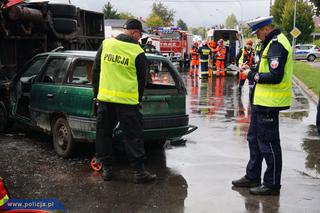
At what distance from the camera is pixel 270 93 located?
4.99 metres

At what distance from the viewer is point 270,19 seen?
516 cm

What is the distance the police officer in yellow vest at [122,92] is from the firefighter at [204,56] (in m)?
15.9

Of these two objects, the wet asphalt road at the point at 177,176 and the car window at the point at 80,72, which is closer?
the wet asphalt road at the point at 177,176

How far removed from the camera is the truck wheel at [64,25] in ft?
34.1

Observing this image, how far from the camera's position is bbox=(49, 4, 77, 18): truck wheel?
10.3 m

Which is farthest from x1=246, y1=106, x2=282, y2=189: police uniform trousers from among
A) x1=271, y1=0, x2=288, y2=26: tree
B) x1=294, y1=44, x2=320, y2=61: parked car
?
x1=271, y1=0, x2=288, y2=26: tree

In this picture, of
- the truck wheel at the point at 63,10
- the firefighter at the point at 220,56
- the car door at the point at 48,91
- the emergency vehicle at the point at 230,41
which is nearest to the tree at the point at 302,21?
the emergency vehicle at the point at 230,41

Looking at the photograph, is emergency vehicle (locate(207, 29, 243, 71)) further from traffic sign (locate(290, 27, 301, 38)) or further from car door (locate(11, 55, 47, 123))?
car door (locate(11, 55, 47, 123))

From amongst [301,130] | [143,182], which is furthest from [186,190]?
[301,130]

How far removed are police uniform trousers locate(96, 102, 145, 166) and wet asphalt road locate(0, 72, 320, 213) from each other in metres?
0.32

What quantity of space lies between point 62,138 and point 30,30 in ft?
12.3

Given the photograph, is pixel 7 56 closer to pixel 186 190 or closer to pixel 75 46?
pixel 75 46

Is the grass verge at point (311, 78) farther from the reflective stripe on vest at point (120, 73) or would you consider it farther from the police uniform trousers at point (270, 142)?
the reflective stripe on vest at point (120, 73)

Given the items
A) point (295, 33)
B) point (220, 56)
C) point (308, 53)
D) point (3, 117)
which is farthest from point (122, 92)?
point (308, 53)
